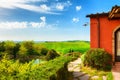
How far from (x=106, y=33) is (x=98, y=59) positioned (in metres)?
2.33

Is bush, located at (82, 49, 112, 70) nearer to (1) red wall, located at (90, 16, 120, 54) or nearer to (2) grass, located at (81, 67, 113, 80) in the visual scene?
(2) grass, located at (81, 67, 113, 80)

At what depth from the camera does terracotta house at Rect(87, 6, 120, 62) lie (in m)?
15.6

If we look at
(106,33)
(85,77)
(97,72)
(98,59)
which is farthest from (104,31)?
(85,77)

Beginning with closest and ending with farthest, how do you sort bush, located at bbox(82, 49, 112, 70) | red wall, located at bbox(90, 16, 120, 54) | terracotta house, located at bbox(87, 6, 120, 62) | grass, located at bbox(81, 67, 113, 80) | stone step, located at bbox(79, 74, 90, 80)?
1. stone step, located at bbox(79, 74, 90, 80)
2. grass, located at bbox(81, 67, 113, 80)
3. bush, located at bbox(82, 49, 112, 70)
4. terracotta house, located at bbox(87, 6, 120, 62)
5. red wall, located at bbox(90, 16, 120, 54)

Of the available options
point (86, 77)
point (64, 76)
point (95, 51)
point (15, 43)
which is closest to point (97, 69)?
point (95, 51)

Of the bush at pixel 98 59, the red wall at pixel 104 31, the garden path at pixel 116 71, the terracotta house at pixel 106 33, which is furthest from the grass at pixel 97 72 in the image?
the red wall at pixel 104 31

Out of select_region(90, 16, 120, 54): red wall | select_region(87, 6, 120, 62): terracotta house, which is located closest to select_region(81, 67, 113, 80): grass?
select_region(87, 6, 120, 62): terracotta house

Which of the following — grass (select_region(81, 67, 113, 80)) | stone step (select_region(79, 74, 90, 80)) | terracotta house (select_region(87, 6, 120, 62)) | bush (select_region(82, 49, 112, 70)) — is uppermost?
terracotta house (select_region(87, 6, 120, 62))

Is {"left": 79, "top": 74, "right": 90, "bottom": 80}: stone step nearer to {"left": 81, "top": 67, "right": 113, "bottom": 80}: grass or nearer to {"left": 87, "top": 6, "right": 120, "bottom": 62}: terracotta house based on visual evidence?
{"left": 81, "top": 67, "right": 113, "bottom": 80}: grass

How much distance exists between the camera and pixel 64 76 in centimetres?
1013

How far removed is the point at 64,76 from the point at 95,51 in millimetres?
5033

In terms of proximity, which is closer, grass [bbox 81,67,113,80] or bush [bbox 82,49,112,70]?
grass [bbox 81,67,113,80]

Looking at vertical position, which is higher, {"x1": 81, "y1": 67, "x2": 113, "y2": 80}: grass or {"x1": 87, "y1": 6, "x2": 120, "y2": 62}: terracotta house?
{"x1": 87, "y1": 6, "x2": 120, "y2": 62}: terracotta house

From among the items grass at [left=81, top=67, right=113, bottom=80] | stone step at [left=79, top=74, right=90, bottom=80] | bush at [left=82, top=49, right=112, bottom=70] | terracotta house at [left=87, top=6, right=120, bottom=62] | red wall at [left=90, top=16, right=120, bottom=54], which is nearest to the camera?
stone step at [left=79, top=74, right=90, bottom=80]
